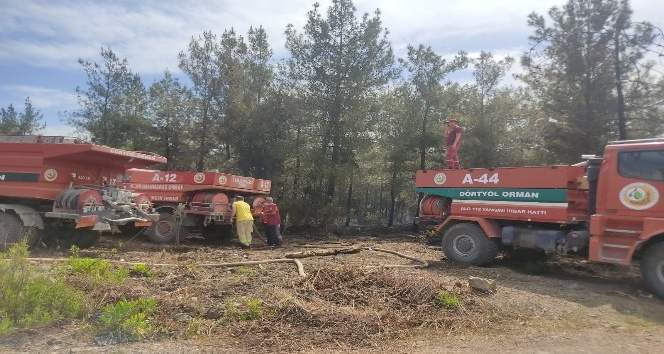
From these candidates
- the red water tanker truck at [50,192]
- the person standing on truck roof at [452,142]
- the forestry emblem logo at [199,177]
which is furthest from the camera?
the forestry emblem logo at [199,177]

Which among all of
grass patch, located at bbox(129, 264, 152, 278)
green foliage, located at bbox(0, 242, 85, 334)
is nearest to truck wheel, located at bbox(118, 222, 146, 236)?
grass patch, located at bbox(129, 264, 152, 278)

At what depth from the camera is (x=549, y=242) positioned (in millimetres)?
10109

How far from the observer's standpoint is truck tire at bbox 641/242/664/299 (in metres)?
8.33

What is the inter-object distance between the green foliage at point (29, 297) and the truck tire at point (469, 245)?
7810 mm

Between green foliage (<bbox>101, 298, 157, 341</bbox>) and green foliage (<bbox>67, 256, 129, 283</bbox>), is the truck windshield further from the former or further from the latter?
green foliage (<bbox>67, 256, 129, 283</bbox>)

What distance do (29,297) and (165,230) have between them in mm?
9762

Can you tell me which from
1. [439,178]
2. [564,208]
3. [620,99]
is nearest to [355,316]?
[564,208]

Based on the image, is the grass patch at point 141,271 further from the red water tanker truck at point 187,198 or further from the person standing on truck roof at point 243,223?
the red water tanker truck at point 187,198

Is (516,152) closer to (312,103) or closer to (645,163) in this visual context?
(312,103)

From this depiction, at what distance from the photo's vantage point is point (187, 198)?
15.5 metres

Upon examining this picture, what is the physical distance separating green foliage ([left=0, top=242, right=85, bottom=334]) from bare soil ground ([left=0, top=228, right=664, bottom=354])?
19 cm

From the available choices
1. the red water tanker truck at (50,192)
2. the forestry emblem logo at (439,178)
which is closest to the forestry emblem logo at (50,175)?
the red water tanker truck at (50,192)

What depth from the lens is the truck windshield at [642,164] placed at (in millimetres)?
8664

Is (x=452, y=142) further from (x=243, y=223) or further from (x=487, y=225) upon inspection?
(x=243, y=223)
